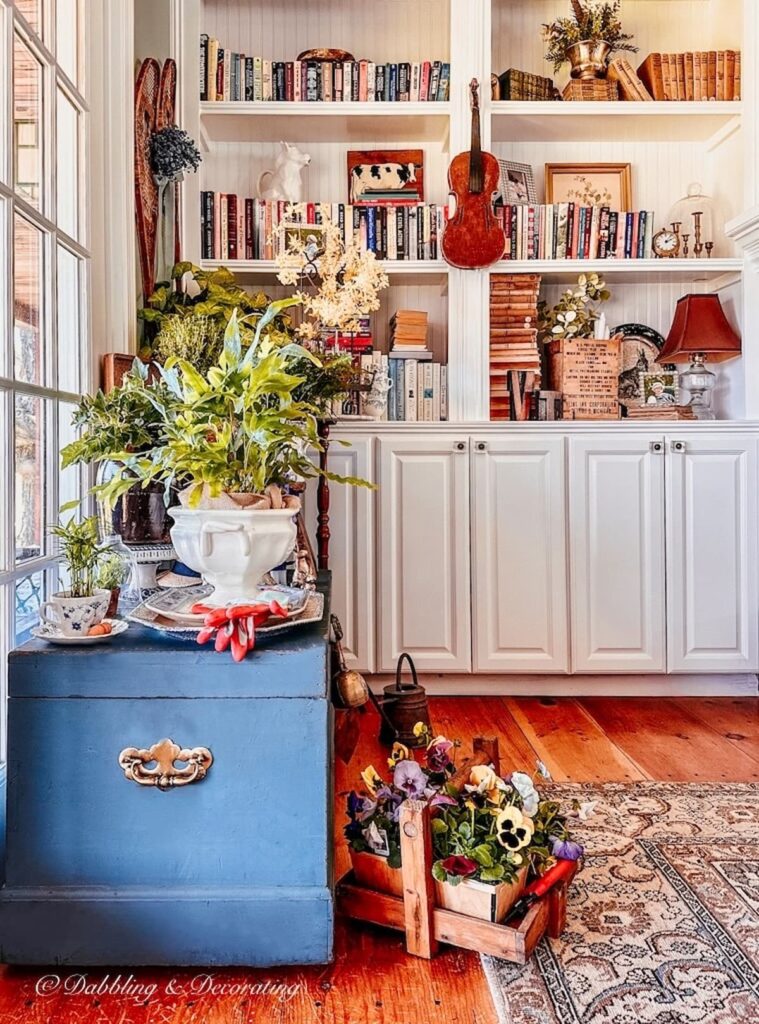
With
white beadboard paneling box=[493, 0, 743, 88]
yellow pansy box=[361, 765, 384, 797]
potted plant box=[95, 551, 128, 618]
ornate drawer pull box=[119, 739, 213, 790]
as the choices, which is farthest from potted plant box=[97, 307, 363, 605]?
white beadboard paneling box=[493, 0, 743, 88]

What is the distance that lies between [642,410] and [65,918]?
2.55m

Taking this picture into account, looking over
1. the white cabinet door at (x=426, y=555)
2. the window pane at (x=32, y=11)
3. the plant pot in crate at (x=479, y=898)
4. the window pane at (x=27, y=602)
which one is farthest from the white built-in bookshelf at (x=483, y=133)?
the plant pot in crate at (x=479, y=898)

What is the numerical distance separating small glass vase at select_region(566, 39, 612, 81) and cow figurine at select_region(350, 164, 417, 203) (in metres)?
0.72

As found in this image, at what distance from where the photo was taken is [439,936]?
4.05ft

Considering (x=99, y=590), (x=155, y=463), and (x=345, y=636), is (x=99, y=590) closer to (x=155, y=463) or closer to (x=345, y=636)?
(x=155, y=463)

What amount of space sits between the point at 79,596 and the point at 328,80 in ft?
8.07

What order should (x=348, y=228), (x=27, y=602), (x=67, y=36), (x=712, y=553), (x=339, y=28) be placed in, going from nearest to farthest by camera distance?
1. (x=27, y=602)
2. (x=67, y=36)
3. (x=712, y=553)
4. (x=348, y=228)
5. (x=339, y=28)

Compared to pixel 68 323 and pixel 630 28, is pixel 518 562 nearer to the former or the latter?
pixel 68 323

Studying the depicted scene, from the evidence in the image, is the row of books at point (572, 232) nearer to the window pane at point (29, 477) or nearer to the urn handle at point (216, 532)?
the window pane at point (29, 477)

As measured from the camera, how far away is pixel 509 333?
2.94 meters

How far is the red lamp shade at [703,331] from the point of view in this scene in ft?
9.36

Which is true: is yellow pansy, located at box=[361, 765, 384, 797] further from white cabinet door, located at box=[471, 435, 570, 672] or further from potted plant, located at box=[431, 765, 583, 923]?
white cabinet door, located at box=[471, 435, 570, 672]

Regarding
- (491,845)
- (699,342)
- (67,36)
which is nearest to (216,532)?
(491,845)

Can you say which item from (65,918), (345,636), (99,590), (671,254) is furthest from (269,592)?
(671,254)
